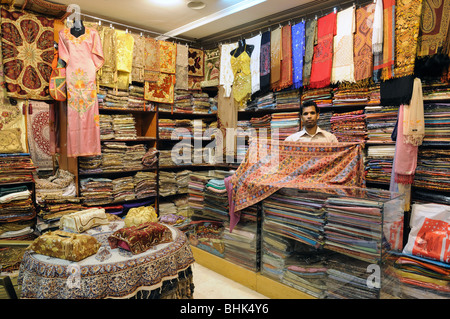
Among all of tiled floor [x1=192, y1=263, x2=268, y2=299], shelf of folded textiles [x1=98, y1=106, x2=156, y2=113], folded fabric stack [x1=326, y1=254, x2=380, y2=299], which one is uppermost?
shelf of folded textiles [x1=98, y1=106, x2=156, y2=113]

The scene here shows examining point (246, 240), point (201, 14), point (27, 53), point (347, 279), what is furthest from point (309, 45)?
point (27, 53)

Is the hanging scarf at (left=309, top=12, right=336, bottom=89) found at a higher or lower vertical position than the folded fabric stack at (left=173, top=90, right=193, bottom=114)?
higher

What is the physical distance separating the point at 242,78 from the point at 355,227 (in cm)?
297

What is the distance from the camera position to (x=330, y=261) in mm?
2105

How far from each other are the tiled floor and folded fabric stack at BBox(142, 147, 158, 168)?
2091 millimetres

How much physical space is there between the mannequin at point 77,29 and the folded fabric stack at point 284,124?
2661 millimetres

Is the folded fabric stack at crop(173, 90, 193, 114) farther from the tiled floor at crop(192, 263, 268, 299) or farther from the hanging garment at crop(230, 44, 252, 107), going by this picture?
the tiled floor at crop(192, 263, 268, 299)

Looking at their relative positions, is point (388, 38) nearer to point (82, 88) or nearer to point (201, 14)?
point (201, 14)

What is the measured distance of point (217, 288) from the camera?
2621mm

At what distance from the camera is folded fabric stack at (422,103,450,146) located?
114 inches

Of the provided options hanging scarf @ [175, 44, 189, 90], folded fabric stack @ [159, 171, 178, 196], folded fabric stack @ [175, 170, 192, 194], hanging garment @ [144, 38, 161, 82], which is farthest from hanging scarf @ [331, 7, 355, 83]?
folded fabric stack @ [159, 171, 178, 196]

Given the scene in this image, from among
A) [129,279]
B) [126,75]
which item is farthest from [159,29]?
[129,279]

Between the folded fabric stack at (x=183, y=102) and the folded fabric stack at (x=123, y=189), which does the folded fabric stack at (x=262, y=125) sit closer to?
the folded fabric stack at (x=183, y=102)
